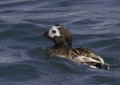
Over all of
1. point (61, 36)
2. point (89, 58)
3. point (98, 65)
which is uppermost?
point (61, 36)

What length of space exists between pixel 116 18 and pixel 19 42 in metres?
3.97

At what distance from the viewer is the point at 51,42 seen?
607 inches

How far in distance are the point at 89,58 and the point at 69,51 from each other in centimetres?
74

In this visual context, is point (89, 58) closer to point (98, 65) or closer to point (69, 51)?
point (98, 65)

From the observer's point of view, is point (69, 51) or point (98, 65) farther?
point (69, 51)

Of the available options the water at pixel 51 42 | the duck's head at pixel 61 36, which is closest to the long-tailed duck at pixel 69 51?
the duck's head at pixel 61 36

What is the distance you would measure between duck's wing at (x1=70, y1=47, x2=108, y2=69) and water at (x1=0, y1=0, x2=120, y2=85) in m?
0.14

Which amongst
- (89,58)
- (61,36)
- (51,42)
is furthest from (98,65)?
(51,42)

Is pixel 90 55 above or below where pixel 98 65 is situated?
above

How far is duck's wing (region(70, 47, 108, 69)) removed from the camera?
12.3m

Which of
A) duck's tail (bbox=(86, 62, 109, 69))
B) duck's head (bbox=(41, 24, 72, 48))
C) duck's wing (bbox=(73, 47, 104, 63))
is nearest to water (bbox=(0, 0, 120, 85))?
duck's tail (bbox=(86, 62, 109, 69))

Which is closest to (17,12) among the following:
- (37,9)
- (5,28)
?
(37,9)

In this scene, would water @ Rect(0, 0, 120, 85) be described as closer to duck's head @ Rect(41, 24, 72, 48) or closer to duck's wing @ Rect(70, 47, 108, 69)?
duck's wing @ Rect(70, 47, 108, 69)

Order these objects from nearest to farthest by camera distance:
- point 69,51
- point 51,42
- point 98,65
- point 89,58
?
point 98,65
point 89,58
point 69,51
point 51,42
